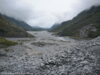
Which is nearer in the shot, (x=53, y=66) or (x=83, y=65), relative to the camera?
(x=83, y=65)

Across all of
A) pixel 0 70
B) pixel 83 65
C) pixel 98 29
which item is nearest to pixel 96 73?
pixel 83 65

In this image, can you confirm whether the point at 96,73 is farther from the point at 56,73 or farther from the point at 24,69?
the point at 24,69

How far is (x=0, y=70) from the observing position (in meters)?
29.9

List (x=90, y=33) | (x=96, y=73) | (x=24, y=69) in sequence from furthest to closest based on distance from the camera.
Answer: (x=90, y=33), (x=24, y=69), (x=96, y=73)

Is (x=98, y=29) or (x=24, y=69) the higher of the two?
(x=98, y=29)

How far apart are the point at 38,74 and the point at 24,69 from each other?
4.42 m

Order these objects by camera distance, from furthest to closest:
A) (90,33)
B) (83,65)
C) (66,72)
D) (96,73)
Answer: (90,33) < (83,65) < (66,72) < (96,73)

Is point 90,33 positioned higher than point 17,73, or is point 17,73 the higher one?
point 90,33

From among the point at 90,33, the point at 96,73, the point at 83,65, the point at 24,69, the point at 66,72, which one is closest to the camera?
the point at 96,73

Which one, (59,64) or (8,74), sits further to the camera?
(59,64)

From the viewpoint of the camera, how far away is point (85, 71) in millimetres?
24297

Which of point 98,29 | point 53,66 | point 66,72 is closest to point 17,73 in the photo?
point 53,66

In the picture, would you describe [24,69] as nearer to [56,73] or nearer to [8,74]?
[8,74]

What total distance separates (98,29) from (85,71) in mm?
160627
